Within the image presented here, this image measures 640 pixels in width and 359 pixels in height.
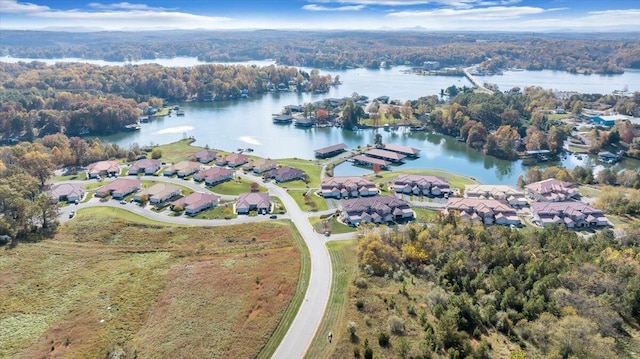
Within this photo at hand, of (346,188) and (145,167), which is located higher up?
(145,167)

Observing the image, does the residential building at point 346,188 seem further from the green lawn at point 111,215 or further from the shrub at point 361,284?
the shrub at point 361,284

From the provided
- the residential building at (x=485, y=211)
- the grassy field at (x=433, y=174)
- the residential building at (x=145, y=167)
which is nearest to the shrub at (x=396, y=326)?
the residential building at (x=485, y=211)

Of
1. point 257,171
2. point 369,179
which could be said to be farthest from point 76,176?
point 369,179

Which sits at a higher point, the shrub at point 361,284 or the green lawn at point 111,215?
the shrub at point 361,284

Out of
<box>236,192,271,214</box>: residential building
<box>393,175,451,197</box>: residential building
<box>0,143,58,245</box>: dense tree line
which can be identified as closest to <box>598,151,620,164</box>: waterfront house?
<box>393,175,451,197</box>: residential building

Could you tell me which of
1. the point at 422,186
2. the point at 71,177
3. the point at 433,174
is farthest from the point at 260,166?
the point at 71,177

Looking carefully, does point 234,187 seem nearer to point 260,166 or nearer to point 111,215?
point 260,166
